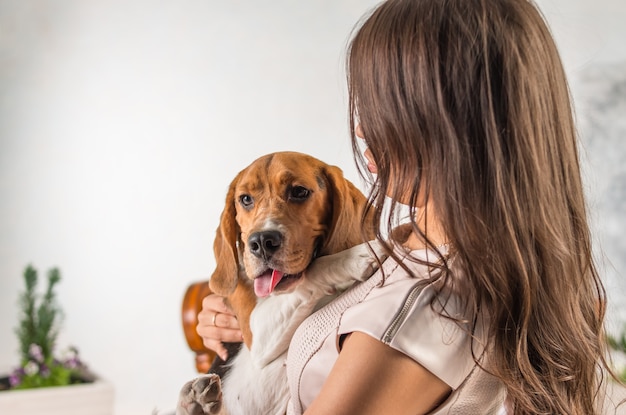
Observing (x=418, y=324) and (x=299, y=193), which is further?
(x=299, y=193)

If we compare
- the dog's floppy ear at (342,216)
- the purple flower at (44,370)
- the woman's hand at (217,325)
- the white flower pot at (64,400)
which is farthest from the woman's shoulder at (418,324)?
the purple flower at (44,370)

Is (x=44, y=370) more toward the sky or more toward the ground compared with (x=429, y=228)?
more toward the ground

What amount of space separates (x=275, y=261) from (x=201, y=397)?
202mm

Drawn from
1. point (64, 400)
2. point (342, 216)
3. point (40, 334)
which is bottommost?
point (64, 400)

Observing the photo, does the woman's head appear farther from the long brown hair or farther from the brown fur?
the brown fur

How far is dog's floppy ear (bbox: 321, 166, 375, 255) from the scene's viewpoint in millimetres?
1010

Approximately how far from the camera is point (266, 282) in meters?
0.98

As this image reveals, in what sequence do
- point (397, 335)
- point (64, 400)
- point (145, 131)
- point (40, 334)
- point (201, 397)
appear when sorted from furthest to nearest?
1. point (40, 334)
2. point (64, 400)
3. point (145, 131)
4. point (201, 397)
5. point (397, 335)

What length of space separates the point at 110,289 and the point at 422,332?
116 inches

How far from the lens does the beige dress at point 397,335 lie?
2.79 feet

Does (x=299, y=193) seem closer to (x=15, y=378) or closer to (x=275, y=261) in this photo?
(x=275, y=261)

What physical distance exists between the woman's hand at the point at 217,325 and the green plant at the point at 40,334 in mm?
2878

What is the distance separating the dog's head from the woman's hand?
0.04 metres

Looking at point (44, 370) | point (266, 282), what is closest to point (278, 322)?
point (266, 282)
